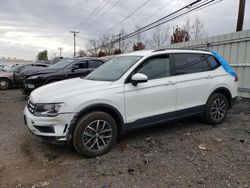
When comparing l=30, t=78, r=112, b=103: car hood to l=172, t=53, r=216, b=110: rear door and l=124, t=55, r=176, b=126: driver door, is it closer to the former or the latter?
l=124, t=55, r=176, b=126: driver door

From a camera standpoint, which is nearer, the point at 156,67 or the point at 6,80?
the point at 156,67

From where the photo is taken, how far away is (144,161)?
358 centimetres

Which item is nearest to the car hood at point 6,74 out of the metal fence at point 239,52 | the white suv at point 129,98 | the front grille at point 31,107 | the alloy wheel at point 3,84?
the alloy wheel at point 3,84

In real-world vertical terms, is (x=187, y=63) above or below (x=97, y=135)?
above

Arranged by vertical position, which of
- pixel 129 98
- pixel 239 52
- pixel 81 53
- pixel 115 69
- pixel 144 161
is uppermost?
pixel 81 53

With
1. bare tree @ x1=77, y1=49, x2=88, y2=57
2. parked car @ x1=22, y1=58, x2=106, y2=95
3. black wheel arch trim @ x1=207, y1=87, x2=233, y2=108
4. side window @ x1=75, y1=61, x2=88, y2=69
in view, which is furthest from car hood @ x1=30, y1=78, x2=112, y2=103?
bare tree @ x1=77, y1=49, x2=88, y2=57

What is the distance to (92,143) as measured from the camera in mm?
3707

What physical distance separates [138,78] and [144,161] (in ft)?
4.50

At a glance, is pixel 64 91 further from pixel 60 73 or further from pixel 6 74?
pixel 6 74

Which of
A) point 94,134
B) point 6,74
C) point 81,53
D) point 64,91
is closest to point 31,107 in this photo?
point 64,91

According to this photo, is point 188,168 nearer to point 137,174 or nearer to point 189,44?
point 137,174

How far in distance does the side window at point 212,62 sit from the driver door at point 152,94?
1187mm

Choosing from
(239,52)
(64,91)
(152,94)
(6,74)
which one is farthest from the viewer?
(6,74)

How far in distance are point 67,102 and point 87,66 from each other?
19.4ft
